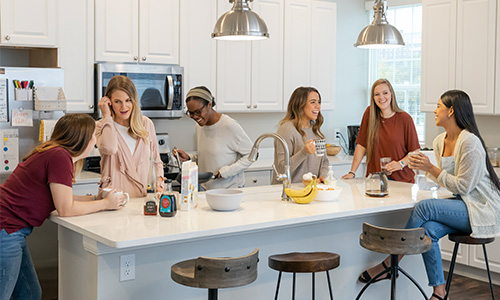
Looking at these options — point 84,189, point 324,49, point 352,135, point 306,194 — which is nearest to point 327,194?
point 306,194

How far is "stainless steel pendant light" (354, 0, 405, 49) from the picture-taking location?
3.85m

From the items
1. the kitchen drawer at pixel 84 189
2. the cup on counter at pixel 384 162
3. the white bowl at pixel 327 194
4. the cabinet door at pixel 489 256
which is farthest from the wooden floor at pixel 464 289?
the white bowl at pixel 327 194

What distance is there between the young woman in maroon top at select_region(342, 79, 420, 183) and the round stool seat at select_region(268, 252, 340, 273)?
51.8 inches

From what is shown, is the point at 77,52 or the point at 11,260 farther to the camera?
the point at 77,52

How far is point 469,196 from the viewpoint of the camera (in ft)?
11.0

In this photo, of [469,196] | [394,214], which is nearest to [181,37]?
[394,214]

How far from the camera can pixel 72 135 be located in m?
2.65

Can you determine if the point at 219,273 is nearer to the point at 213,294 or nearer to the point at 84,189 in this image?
the point at 213,294

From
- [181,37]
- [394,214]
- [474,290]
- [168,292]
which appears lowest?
[474,290]

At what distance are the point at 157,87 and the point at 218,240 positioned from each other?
2.30 meters

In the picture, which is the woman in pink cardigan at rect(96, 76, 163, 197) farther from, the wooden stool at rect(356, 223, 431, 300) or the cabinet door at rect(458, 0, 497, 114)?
the cabinet door at rect(458, 0, 497, 114)

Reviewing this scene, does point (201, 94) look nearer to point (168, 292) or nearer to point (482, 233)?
point (168, 292)

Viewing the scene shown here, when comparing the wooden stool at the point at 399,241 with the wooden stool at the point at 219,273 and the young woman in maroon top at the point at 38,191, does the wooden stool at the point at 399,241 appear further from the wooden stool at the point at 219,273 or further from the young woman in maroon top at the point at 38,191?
the young woman in maroon top at the point at 38,191

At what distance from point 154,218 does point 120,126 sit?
28.4 inches
